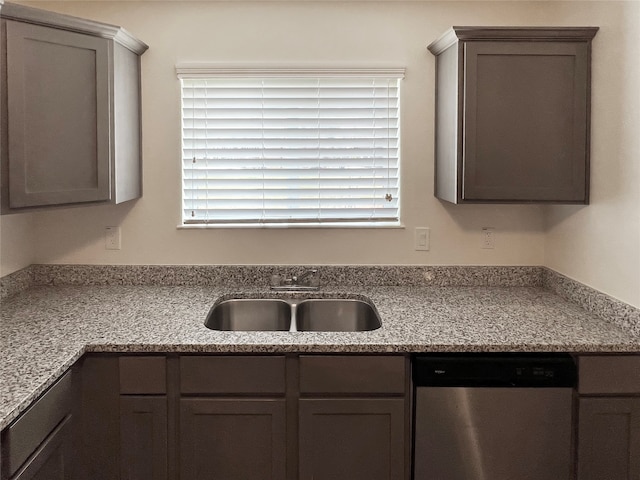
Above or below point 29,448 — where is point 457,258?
above

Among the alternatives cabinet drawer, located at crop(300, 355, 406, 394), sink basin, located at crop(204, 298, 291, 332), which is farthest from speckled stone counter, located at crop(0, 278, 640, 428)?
sink basin, located at crop(204, 298, 291, 332)

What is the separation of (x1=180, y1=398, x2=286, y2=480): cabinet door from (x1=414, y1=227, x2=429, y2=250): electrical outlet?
123 centimetres

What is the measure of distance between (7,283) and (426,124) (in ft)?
6.80

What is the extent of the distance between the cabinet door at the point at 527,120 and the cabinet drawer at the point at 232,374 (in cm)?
117

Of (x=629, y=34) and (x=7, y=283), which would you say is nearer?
(x=629, y=34)

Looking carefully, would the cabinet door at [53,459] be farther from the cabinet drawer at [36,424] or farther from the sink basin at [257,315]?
the sink basin at [257,315]

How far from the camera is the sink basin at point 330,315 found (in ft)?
9.90

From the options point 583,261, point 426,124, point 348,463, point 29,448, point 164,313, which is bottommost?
point 348,463

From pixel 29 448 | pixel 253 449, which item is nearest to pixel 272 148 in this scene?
pixel 253 449

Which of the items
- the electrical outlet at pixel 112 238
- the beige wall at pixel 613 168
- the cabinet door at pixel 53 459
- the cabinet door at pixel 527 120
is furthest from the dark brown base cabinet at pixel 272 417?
the electrical outlet at pixel 112 238

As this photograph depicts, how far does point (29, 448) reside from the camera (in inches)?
71.0

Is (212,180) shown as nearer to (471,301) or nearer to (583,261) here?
(471,301)

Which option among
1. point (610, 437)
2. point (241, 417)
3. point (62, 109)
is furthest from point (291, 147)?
point (610, 437)

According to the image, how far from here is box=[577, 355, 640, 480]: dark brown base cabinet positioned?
7.44 feet
